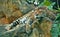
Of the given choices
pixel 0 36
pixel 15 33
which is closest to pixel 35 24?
Result: pixel 15 33

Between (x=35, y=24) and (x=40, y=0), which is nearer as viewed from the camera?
(x=35, y=24)

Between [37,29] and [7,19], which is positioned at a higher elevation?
[37,29]

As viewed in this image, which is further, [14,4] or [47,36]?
[14,4]

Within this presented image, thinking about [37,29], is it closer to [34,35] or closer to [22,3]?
[34,35]

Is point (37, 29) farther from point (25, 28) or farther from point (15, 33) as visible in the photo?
point (15, 33)

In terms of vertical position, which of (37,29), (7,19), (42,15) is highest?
(42,15)

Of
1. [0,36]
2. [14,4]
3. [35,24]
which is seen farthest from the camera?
[14,4]

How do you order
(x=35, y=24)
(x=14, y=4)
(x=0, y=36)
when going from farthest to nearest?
(x=14, y=4) < (x=0, y=36) < (x=35, y=24)

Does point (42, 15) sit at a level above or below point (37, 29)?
above

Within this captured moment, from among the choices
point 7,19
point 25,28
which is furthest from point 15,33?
point 7,19
